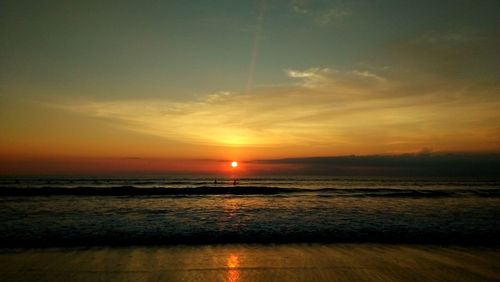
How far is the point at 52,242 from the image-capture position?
36.7 feet

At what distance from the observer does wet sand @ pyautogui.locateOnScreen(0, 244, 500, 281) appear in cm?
712

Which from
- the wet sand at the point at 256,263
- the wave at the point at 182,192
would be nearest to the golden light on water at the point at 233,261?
the wet sand at the point at 256,263

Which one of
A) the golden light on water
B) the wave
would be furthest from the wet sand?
the wave

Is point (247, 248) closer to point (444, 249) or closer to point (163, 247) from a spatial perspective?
point (163, 247)

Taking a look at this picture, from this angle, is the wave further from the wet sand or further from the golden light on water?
the golden light on water

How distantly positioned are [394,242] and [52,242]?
34.6 feet

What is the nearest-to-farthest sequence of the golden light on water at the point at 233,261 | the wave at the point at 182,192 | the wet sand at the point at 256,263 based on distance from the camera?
1. the wet sand at the point at 256,263
2. the golden light on water at the point at 233,261
3. the wave at the point at 182,192

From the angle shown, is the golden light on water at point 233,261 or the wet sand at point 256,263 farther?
the golden light on water at point 233,261

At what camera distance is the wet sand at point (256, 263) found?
23.4 ft

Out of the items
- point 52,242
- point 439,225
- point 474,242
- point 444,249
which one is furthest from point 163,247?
point 439,225

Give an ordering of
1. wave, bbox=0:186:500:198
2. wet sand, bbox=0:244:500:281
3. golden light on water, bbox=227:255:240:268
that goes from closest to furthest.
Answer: wet sand, bbox=0:244:500:281 < golden light on water, bbox=227:255:240:268 < wave, bbox=0:186:500:198

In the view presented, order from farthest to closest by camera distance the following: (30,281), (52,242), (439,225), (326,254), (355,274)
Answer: (439,225), (52,242), (326,254), (355,274), (30,281)

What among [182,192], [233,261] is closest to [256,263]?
[233,261]

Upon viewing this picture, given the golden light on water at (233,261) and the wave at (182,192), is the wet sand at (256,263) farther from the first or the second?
the wave at (182,192)
